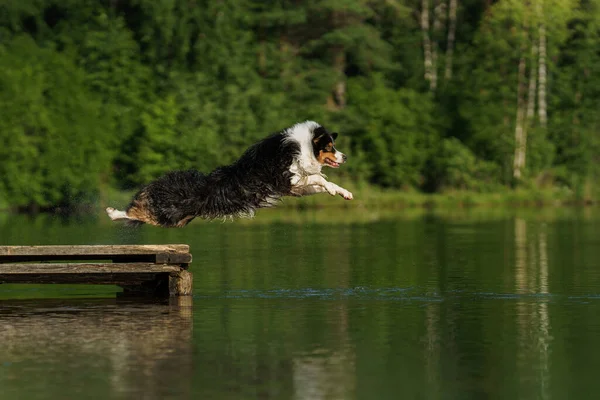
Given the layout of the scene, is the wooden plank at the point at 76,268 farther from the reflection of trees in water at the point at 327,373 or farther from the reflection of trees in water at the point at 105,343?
the reflection of trees in water at the point at 327,373

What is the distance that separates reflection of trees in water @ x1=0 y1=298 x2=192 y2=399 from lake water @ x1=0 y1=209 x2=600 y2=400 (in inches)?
1.0

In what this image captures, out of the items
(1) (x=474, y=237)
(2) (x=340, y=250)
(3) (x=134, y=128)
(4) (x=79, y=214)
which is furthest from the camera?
(3) (x=134, y=128)

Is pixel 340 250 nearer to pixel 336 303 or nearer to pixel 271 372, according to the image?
pixel 336 303

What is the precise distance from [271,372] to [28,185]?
147 feet

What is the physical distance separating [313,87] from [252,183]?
5222 cm

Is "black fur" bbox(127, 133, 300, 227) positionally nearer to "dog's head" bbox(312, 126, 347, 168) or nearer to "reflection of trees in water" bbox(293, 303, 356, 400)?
"dog's head" bbox(312, 126, 347, 168)

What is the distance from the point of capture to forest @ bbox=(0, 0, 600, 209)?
61.4m

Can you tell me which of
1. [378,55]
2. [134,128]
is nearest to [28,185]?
[134,128]

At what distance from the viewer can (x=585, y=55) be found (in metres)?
70.7

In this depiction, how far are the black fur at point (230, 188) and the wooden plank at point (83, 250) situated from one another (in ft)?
6.53

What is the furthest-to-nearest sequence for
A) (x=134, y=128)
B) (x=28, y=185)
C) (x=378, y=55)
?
(x=378, y=55) < (x=134, y=128) < (x=28, y=185)

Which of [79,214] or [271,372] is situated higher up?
[79,214]

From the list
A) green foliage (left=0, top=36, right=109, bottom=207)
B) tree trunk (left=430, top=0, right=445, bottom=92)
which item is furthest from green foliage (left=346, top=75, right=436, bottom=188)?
green foliage (left=0, top=36, right=109, bottom=207)

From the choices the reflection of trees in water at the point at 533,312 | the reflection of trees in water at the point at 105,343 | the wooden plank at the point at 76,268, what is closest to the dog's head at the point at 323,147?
the reflection of trees in water at the point at 105,343
